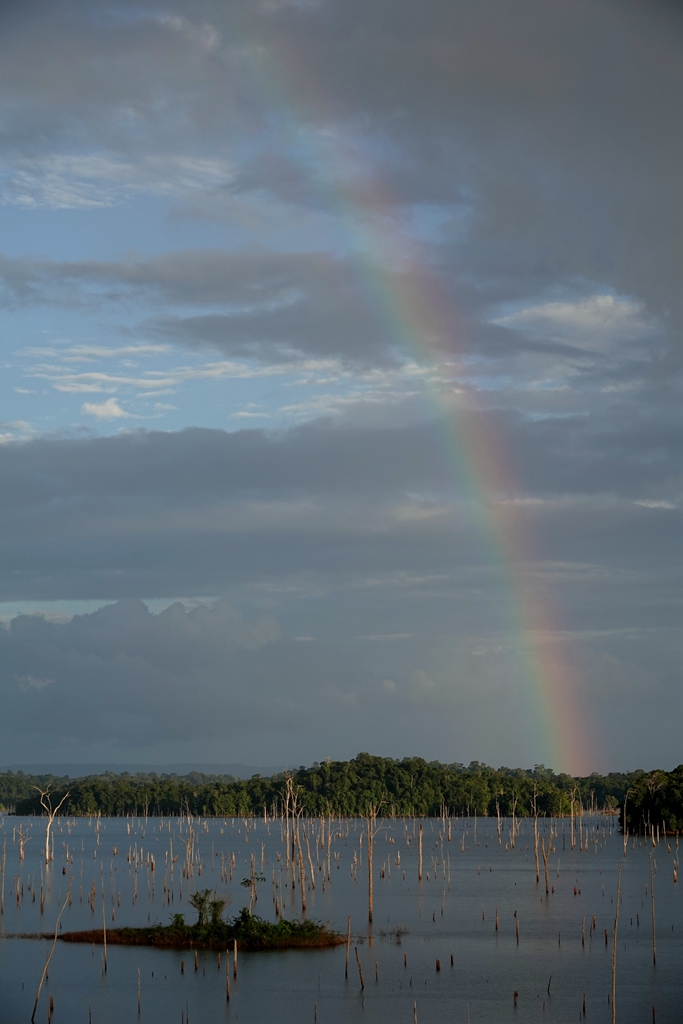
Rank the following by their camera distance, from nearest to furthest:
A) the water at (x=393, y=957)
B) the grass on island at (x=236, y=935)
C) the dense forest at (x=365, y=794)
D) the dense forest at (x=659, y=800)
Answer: the water at (x=393, y=957) → the grass on island at (x=236, y=935) → the dense forest at (x=659, y=800) → the dense forest at (x=365, y=794)

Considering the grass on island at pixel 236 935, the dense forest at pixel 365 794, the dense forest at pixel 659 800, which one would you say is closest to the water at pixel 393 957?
the grass on island at pixel 236 935

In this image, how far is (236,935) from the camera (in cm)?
4688

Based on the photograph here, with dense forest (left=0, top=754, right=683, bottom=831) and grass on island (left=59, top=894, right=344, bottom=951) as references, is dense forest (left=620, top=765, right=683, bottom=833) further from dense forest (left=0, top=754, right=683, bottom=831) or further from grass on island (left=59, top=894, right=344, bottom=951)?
grass on island (left=59, top=894, right=344, bottom=951)

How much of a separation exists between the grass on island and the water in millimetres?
703

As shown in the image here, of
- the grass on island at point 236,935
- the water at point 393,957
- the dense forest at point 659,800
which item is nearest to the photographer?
the water at point 393,957

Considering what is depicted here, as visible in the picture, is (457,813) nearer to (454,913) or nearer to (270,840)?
(270,840)

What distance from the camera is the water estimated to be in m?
37.1

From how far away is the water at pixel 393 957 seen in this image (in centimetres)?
3706

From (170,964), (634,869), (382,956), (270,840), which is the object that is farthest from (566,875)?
(270,840)

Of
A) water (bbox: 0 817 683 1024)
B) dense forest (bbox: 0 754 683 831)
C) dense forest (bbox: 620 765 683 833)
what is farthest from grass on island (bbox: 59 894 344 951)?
dense forest (bbox: 0 754 683 831)

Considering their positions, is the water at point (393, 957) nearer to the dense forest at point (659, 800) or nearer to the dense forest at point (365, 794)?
the dense forest at point (659, 800)

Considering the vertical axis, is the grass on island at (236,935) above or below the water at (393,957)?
above

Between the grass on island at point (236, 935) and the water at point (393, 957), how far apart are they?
703 mm

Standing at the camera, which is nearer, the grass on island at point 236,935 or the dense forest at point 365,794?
the grass on island at point 236,935
